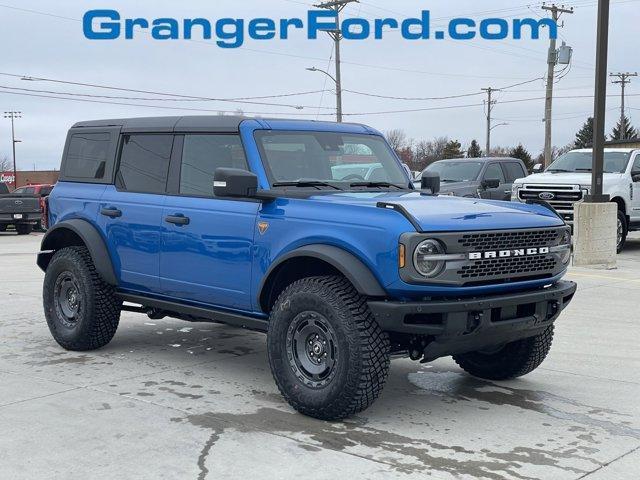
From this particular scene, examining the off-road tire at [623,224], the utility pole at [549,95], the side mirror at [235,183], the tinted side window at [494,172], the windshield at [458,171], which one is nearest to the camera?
the side mirror at [235,183]

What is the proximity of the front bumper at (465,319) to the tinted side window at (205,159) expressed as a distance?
182cm

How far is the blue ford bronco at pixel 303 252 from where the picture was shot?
4.93m

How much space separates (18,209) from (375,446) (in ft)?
78.7

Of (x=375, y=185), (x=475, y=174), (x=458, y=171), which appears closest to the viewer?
(x=375, y=185)

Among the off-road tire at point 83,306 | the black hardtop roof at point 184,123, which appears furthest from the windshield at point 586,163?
the off-road tire at point 83,306

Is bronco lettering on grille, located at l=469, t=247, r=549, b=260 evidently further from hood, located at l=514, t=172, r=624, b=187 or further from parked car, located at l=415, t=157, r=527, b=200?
parked car, located at l=415, t=157, r=527, b=200

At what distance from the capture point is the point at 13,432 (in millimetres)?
4938

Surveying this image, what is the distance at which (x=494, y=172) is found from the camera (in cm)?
1873

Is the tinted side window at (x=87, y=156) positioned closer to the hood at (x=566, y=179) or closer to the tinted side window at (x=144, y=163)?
the tinted side window at (x=144, y=163)

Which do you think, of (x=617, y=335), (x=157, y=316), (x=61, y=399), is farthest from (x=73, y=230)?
(x=617, y=335)

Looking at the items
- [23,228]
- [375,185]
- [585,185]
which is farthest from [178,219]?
[23,228]

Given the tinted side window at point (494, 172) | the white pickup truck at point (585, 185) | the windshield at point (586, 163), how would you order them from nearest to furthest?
the white pickup truck at point (585, 185) < the windshield at point (586, 163) < the tinted side window at point (494, 172)

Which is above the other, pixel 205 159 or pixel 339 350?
pixel 205 159

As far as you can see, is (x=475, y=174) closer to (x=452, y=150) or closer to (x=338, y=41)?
(x=338, y=41)
